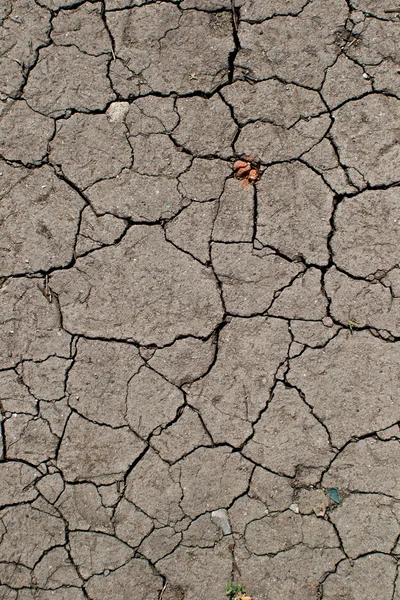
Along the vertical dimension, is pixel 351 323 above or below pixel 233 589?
above

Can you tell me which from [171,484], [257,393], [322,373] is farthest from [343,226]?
[171,484]

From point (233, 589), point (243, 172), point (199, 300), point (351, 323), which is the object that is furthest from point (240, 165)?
point (233, 589)

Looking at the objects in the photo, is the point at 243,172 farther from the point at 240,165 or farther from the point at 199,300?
the point at 199,300

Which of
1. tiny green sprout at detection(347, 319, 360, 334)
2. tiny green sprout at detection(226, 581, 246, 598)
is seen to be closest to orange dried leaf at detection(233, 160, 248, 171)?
tiny green sprout at detection(347, 319, 360, 334)

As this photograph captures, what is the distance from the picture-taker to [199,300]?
11.3ft

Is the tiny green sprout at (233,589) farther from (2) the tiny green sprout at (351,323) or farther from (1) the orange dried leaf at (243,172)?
(1) the orange dried leaf at (243,172)

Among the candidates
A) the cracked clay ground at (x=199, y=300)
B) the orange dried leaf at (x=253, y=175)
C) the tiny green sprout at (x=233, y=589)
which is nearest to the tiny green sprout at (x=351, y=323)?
the cracked clay ground at (x=199, y=300)

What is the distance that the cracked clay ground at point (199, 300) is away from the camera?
3271 mm

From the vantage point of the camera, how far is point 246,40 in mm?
3645

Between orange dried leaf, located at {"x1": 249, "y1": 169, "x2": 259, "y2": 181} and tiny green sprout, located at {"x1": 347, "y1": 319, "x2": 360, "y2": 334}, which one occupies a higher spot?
orange dried leaf, located at {"x1": 249, "y1": 169, "x2": 259, "y2": 181}

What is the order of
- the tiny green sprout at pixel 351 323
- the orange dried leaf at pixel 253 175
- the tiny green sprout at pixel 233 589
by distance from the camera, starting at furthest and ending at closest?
the orange dried leaf at pixel 253 175, the tiny green sprout at pixel 351 323, the tiny green sprout at pixel 233 589

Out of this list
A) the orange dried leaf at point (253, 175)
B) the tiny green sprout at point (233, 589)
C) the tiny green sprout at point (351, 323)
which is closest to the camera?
the tiny green sprout at point (233, 589)

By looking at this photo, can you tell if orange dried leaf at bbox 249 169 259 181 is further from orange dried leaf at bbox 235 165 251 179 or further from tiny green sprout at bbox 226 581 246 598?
tiny green sprout at bbox 226 581 246 598

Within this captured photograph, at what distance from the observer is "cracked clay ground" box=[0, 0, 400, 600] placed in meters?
3.27
